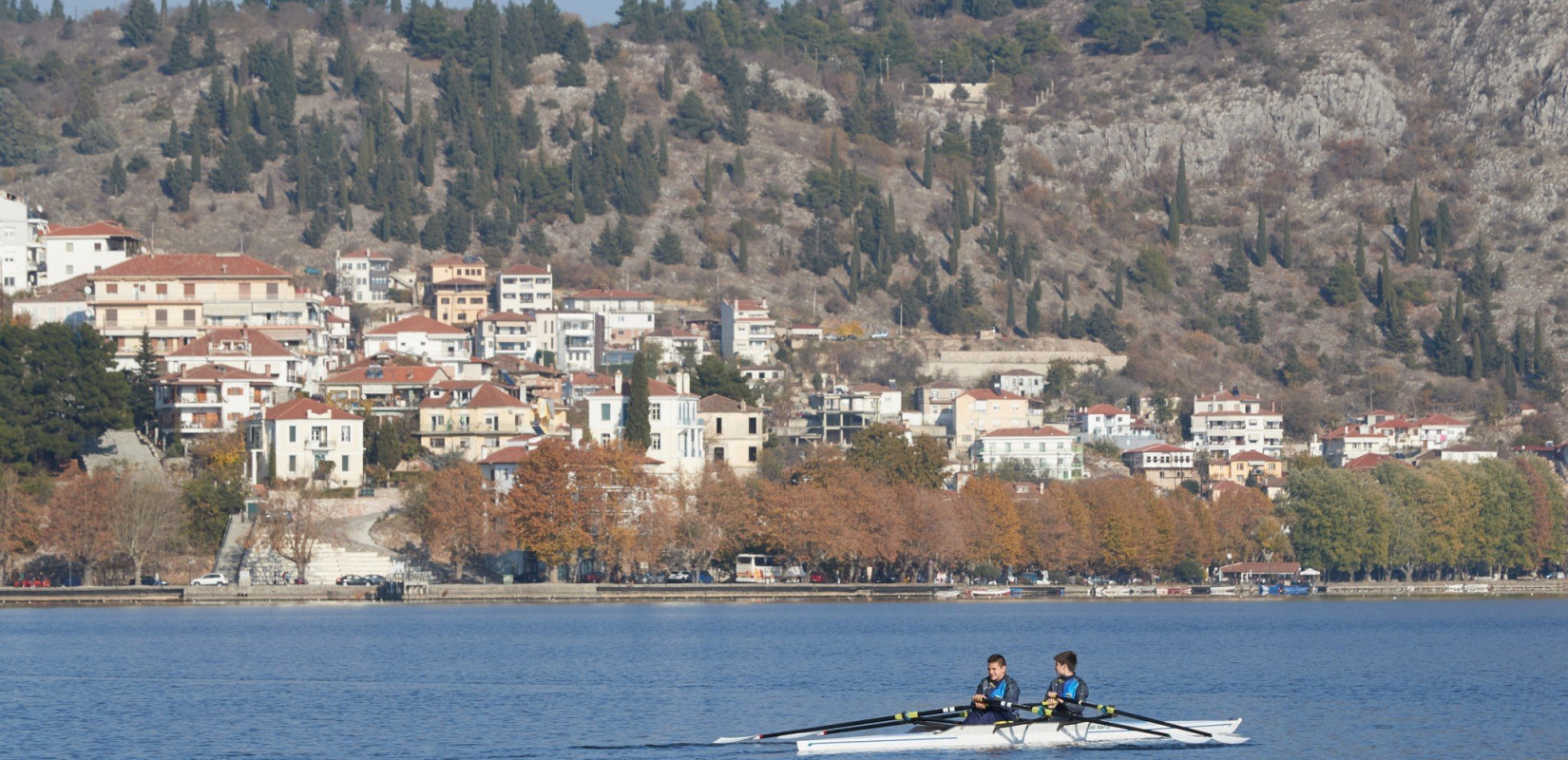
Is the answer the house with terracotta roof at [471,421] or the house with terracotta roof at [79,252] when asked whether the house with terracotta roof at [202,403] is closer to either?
the house with terracotta roof at [471,421]

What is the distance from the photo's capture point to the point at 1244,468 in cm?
14975

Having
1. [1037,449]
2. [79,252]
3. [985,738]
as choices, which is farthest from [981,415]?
[985,738]

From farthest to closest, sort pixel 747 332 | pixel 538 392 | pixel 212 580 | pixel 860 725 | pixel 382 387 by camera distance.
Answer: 1. pixel 747 332
2. pixel 538 392
3. pixel 382 387
4. pixel 212 580
5. pixel 860 725

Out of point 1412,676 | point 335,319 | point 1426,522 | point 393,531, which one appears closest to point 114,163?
point 335,319

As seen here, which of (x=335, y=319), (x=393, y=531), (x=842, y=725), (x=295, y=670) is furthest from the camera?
(x=335, y=319)

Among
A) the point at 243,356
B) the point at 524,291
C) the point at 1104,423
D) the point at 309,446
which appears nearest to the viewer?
the point at 309,446

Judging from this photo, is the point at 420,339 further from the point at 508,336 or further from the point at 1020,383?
the point at 1020,383

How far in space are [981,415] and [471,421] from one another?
4783 cm

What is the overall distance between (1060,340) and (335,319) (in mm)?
61369

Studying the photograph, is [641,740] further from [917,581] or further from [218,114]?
[218,114]

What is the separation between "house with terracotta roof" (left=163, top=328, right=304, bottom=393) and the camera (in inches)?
4697

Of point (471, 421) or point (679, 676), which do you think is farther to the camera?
point (471, 421)

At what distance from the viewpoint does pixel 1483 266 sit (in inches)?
7830

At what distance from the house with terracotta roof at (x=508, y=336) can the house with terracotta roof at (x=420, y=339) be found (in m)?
10.4
